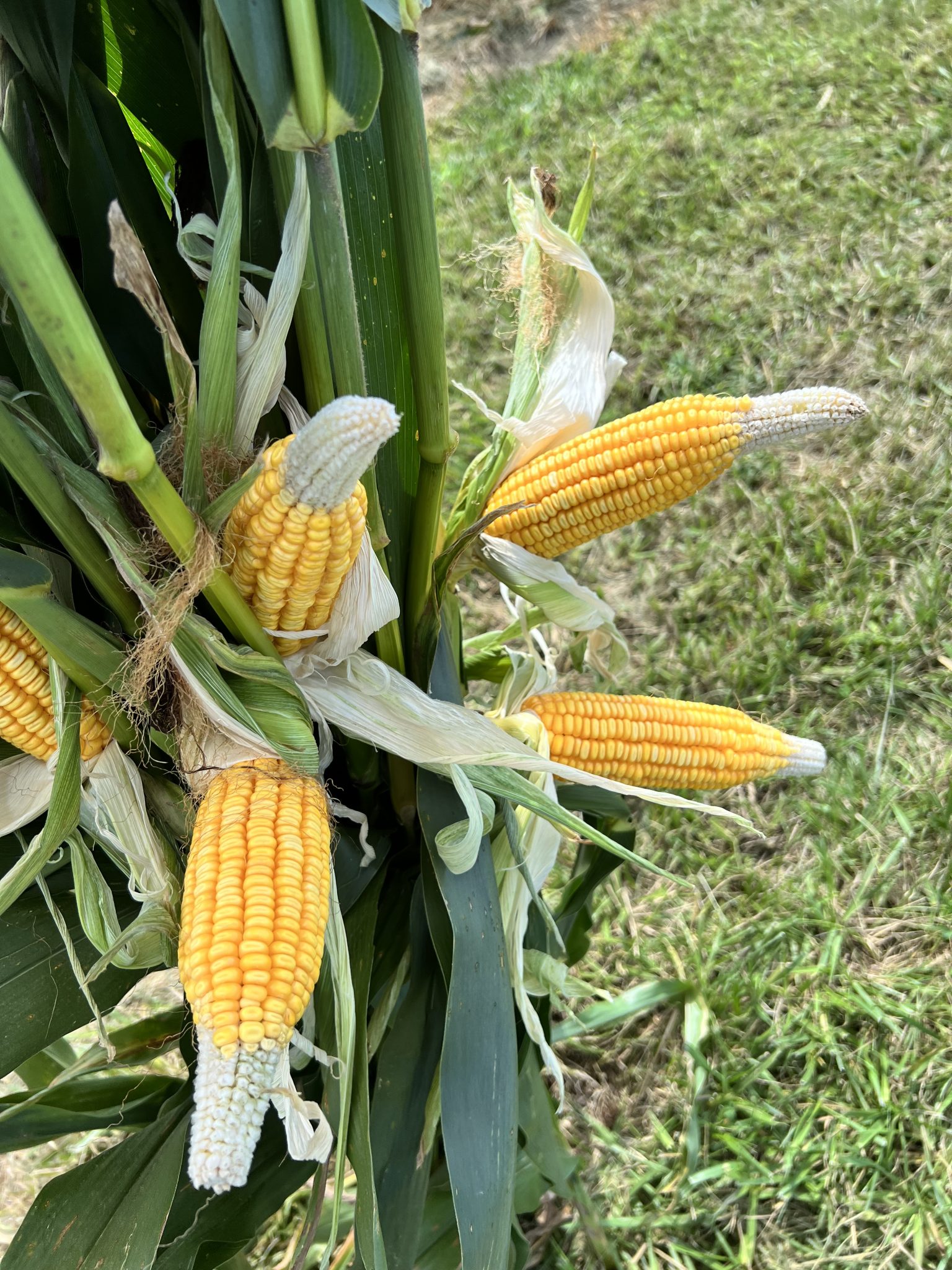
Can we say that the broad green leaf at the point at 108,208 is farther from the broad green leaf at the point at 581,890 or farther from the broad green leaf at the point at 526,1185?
the broad green leaf at the point at 526,1185

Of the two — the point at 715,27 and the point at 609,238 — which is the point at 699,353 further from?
the point at 715,27

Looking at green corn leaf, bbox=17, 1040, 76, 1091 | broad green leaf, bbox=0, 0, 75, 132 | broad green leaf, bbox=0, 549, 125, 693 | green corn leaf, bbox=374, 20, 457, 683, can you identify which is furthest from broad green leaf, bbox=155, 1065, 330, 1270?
broad green leaf, bbox=0, 0, 75, 132

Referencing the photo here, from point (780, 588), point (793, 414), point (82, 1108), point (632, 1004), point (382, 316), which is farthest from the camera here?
point (780, 588)

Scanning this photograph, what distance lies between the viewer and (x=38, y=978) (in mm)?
706

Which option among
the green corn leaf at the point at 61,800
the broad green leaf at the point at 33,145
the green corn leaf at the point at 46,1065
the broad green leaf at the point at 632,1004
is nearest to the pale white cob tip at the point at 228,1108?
the green corn leaf at the point at 61,800

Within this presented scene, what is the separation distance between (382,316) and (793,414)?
0.32m

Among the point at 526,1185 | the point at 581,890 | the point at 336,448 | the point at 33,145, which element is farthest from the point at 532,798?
the point at 526,1185

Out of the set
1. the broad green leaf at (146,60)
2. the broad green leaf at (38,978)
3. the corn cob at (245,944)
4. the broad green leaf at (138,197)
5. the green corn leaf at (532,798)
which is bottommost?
the broad green leaf at (38,978)

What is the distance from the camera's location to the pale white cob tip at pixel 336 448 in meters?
0.43

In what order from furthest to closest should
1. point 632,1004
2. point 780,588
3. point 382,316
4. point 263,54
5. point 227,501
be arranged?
point 780,588
point 632,1004
point 382,316
point 227,501
point 263,54

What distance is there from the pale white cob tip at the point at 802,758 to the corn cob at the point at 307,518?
0.49 metres

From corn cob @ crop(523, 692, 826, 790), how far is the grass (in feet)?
1.15

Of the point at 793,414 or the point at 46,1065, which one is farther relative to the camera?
the point at 46,1065

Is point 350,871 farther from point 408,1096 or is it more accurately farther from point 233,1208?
point 233,1208
